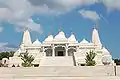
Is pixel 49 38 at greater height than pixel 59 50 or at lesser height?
greater

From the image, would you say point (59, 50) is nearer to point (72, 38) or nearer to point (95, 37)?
point (72, 38)

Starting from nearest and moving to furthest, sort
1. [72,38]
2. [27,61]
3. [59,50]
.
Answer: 1. [27,61]
2. [59,50]
3. [72,38]

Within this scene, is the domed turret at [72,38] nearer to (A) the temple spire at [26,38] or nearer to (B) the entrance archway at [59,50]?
(B) the entrance archway at [59,50]

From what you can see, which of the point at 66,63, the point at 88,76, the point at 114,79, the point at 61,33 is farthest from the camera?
the point at 61,33

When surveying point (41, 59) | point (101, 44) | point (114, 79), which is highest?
point (101, 44)

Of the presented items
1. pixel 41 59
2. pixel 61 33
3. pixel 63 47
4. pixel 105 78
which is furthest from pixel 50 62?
pixel 105 78

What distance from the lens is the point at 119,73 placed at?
29203mm

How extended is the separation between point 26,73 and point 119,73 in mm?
9722

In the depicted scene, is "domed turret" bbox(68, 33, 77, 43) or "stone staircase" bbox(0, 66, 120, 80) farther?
"domed turret" bbox(68, 33, 77, 43)

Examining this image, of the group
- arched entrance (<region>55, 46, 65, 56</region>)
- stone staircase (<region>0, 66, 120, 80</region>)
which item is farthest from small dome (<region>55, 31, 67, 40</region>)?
stone staircase (<region>0, 66, 120, 80</region>)

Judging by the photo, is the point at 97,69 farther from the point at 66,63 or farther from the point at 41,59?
the point at 41,59

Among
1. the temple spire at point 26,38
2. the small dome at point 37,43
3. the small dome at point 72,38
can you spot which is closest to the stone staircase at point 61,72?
the small dome at point 72,38

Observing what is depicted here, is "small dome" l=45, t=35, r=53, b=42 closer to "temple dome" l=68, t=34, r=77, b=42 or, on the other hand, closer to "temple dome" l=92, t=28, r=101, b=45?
"temple dome" l=68, t=34, r=77, b=42

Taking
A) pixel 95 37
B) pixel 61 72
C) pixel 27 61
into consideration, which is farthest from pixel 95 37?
pixel 61 72
